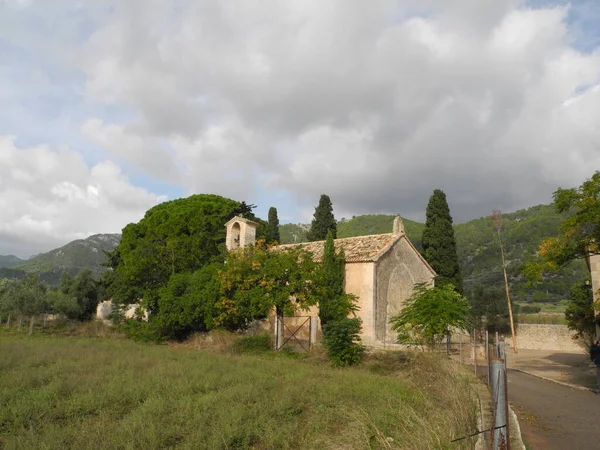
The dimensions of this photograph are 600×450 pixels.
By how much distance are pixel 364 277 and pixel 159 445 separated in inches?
719

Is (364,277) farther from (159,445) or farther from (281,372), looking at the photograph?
(159,445)

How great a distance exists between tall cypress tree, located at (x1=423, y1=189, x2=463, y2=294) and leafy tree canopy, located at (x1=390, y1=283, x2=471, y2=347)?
15.8m

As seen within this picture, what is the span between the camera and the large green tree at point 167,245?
89.6 ft

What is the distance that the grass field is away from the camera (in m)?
6.14

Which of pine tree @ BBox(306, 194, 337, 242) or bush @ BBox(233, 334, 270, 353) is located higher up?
pine tree @ BBox(306, 194, 337, 242)

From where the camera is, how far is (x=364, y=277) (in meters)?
23.4

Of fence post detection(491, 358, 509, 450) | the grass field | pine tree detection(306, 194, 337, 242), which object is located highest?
pine tree detection(306, 194, 337, 242)

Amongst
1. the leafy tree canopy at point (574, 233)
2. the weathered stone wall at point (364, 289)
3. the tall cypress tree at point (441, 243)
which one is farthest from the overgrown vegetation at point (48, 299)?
the leafy tree canopy at point (574, 233)

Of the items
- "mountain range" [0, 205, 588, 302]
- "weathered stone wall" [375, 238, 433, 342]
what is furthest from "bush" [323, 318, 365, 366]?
"mountain range" [0, 205, 588, 302]

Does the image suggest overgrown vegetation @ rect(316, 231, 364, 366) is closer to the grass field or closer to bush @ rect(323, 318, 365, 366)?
bush @ rect(323, 318, 365, 366)

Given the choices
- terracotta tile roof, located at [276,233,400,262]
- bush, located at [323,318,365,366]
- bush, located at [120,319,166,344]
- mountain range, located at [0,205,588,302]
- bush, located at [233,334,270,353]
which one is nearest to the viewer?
bush, located at [323,318,365,366]

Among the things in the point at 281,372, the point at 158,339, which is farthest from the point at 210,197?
the point at 281,372

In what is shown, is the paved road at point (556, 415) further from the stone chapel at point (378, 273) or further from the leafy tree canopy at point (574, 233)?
the stone chapel at point (378, 273)

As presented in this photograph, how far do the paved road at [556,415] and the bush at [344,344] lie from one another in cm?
541
